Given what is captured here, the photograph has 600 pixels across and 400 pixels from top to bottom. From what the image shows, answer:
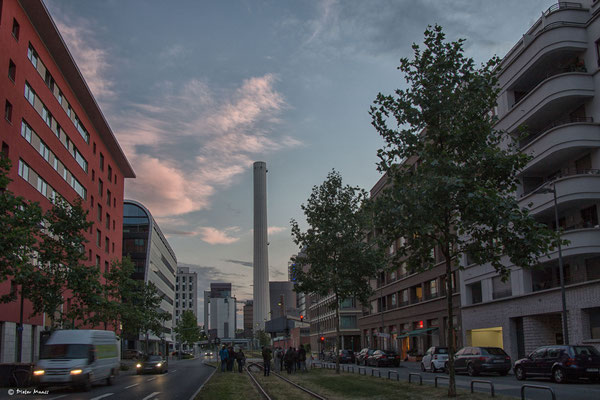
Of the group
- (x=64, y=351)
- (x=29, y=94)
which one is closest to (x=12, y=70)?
(x=29, y=94)

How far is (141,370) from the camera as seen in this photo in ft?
133

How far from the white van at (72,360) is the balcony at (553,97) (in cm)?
2684

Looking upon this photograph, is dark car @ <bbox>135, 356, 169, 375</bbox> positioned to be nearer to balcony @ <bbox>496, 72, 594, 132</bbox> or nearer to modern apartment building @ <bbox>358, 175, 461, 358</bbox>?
modern apartment building @ <bbox>358, 175, 461, 358</bbox>

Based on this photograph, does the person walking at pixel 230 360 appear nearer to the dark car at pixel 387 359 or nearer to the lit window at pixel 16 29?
the dark car at pixel 387 359

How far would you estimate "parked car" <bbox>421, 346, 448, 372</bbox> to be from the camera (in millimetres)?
35969

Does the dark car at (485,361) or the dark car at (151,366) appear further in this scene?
the dark car at (151,366)

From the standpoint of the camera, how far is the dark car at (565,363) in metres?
21.9

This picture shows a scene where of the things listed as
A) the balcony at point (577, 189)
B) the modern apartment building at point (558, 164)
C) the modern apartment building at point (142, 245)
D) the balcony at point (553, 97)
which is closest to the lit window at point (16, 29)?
the modern apartment building at point (558, 164)

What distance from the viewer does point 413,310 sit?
195 feet

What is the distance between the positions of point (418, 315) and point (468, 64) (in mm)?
43231

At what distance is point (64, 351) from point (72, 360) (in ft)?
2.38

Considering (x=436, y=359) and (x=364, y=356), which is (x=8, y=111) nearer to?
(x=436, y=359)

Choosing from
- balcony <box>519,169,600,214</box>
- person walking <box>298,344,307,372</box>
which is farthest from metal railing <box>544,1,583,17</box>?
person walking <box>298,344,307,372</box>

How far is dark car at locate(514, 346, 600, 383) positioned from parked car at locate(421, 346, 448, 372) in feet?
37.6
